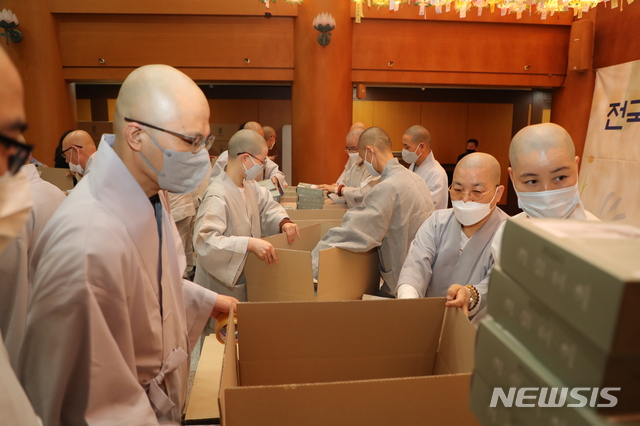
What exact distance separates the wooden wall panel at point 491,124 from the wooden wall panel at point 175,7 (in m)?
4.23

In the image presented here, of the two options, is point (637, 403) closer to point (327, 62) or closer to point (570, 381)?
point (570, 381)

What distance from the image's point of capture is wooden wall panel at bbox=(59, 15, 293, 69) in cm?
542

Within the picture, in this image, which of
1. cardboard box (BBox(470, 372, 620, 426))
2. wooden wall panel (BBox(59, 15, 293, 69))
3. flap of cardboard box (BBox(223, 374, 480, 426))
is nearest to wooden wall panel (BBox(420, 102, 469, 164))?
wooden wall panel (BBox(59, 15, 293, 69))

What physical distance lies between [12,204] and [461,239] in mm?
1610

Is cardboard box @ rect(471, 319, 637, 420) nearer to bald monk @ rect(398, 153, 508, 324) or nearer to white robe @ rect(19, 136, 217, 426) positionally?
white robe @ rect(19, 136, 217, 426)

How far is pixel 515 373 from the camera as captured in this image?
0.52 meters

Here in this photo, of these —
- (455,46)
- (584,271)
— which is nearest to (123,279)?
(584,271)

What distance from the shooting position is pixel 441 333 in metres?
1.24

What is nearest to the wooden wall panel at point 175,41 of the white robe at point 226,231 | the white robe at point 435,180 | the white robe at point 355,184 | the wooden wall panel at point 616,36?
the white robe at point 355,184

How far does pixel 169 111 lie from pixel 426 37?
5.11 meters

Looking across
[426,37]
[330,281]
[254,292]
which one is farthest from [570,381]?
[426,37]

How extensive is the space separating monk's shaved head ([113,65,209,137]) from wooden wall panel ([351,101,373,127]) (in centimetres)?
684

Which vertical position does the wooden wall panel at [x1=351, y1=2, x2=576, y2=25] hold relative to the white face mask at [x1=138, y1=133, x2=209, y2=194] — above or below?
above

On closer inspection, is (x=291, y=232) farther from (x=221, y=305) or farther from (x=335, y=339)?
(x=335, y=339)
